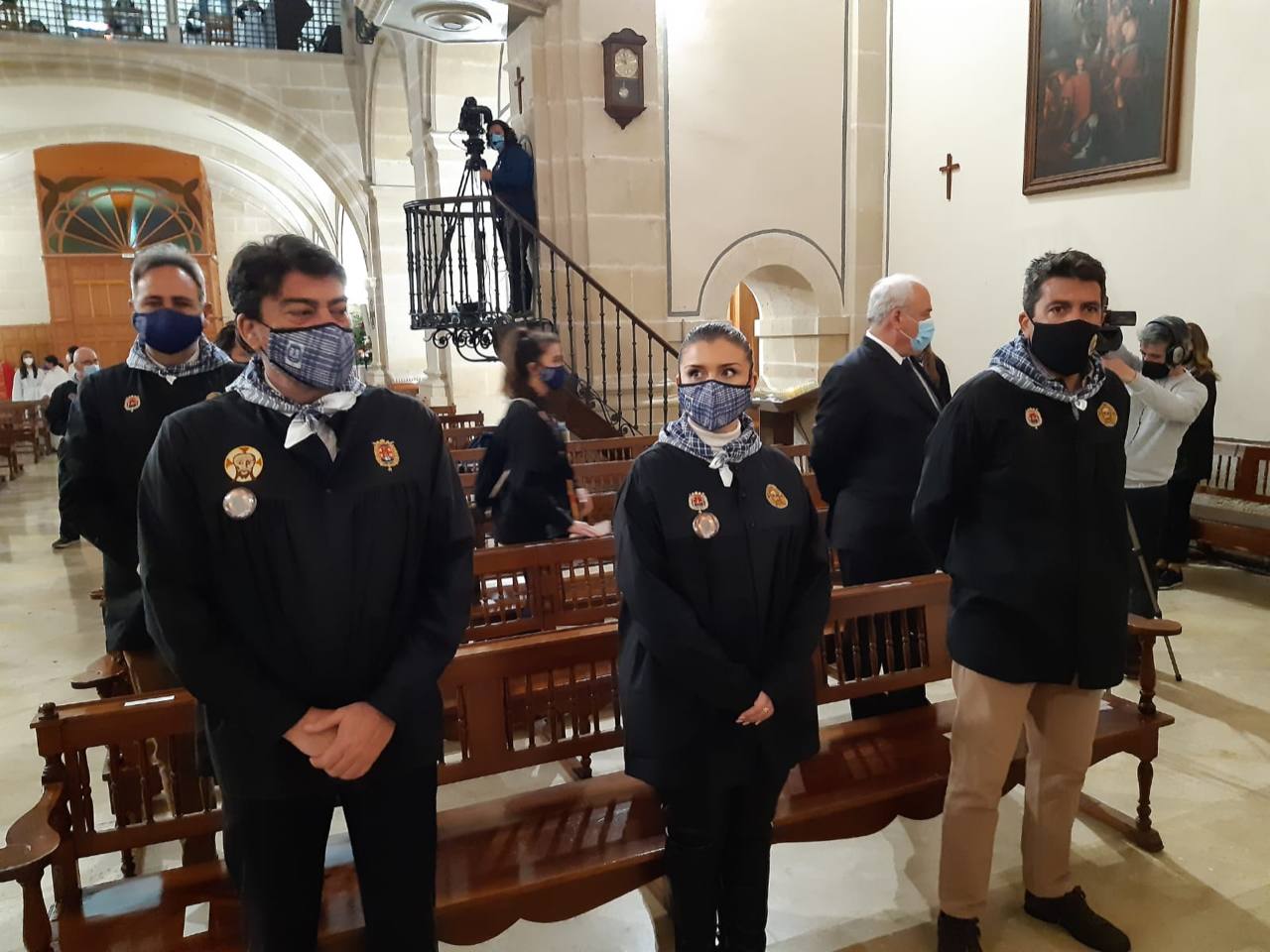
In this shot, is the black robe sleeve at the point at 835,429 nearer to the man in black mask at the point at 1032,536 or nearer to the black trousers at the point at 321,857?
the man in black mask at the point at 1032,536

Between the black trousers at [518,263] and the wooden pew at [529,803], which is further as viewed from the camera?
the black trousers at [518,263]

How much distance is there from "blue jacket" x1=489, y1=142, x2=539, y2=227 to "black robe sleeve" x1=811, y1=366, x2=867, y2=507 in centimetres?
477

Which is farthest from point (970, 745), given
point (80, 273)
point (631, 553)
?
point (80, 273)

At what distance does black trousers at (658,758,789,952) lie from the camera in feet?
5.86

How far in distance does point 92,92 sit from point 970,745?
13.6 meters

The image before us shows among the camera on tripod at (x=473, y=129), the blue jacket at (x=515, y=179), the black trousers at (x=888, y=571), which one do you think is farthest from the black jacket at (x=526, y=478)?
the camera on tripod at (x=473, y=129)

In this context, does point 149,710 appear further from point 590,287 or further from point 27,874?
point 590,287

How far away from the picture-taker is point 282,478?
137cm

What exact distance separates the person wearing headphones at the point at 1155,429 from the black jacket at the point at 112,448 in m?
3.47

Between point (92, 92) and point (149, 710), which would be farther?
point (92, 92)

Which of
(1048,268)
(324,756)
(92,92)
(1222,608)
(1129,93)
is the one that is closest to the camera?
(324,756)

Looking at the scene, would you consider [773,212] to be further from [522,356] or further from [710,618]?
[710,618]

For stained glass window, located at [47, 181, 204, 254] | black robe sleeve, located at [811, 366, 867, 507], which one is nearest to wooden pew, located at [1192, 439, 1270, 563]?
black robe sleeve, located at [811, 366, 867, 507]

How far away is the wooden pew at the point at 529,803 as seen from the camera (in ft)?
5.61
